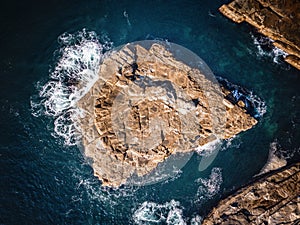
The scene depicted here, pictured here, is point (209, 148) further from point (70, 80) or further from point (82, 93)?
point (70, 80)

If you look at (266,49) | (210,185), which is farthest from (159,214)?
(266,49)

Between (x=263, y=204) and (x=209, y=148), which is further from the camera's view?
(x=209, y=148)

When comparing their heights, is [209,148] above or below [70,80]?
below

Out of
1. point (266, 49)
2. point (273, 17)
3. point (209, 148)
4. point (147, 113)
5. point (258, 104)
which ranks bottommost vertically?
point (209, 148)

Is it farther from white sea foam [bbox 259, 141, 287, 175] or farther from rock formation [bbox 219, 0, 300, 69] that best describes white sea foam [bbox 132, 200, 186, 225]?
rock formation [bbox 219, 0, 300, 69]

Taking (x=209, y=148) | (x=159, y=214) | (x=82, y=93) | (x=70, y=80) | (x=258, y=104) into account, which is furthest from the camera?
(x=258, y=104)

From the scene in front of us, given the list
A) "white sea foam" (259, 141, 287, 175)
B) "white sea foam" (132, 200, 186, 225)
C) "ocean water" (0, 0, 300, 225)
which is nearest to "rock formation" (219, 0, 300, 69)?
"ocean water" (0, 0, 300, 225)

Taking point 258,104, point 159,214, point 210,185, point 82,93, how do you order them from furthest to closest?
point 258,104, point 210,185, point 159,214, point 82,93
